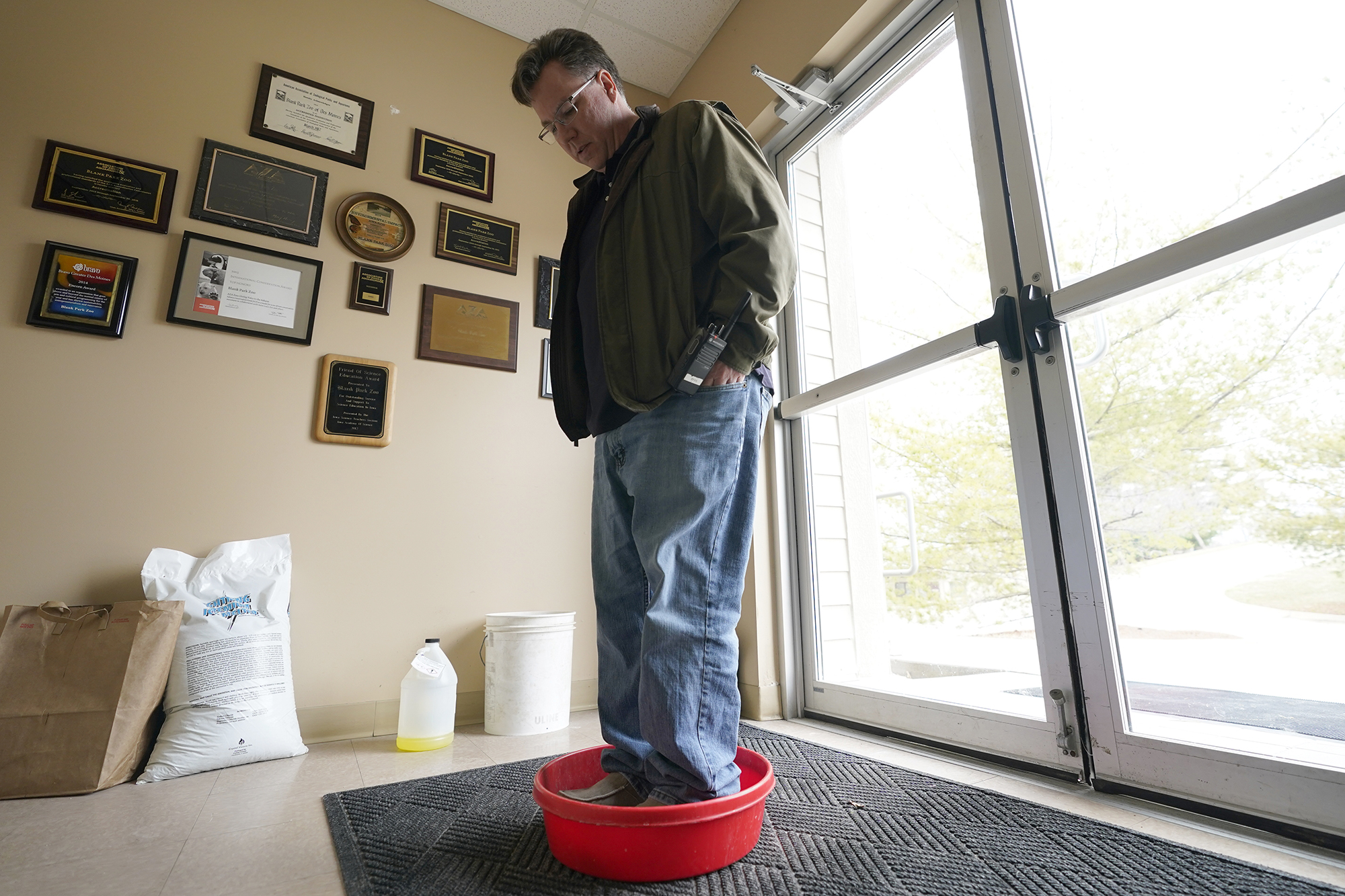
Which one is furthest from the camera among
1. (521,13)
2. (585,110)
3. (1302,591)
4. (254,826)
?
(521,13)

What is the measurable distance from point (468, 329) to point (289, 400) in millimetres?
578

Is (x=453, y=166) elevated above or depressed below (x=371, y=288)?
above

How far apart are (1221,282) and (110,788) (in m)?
2.31

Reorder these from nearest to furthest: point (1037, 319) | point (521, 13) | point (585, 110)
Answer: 1. point (585, 110)
2. point (1037, 319)
3. point (521, 13)

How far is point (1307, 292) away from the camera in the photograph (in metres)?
1.01

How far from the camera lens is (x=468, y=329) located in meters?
2.17

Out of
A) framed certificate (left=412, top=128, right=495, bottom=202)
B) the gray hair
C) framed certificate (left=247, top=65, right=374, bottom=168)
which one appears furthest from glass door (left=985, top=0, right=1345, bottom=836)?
framed certificate (left=247, top=65, right=374, bottom=168)

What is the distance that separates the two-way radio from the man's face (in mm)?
511

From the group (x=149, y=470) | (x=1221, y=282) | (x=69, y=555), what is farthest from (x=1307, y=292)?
(x=69, y=555)

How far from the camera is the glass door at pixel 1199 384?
988 millimetres

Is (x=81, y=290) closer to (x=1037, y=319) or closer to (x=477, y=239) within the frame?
(x=477, y=239)

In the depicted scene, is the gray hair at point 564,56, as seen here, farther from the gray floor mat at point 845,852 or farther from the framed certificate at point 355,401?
the gray floor mat at point 845,852

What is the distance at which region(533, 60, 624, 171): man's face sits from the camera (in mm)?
1213

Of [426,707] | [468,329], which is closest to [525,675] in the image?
[426,707]
